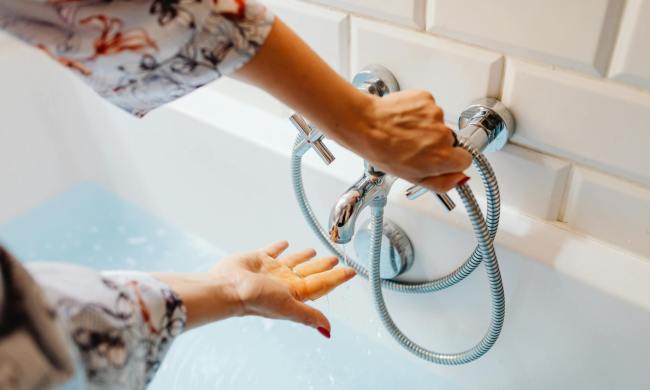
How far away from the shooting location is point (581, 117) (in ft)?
2.15

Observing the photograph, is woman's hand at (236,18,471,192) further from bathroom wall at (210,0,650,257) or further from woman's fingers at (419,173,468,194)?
bathroom wall at (210,0,650,257)

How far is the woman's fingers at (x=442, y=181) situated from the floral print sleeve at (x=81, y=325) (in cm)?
23

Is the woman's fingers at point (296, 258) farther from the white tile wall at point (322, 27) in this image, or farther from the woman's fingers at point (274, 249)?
the white tile wall at point (322, 27)

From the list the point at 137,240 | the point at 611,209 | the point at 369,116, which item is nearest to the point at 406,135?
the point at 369,116

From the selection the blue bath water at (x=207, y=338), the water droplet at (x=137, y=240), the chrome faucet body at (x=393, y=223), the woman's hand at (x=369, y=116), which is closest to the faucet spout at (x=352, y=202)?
the chrome faucet body at (x=393, y=223)

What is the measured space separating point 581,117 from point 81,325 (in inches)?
19.5

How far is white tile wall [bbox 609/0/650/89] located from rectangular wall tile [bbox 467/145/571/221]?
120 millimetres

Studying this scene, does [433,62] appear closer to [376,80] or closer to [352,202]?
[376,80]

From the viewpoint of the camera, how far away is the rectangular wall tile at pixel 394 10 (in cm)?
72

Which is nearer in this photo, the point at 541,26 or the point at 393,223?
the point at 541,26

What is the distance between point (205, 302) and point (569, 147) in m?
0.39

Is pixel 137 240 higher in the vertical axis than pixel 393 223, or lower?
lower

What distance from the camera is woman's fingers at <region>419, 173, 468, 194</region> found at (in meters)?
0.58

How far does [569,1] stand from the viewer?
60cm
